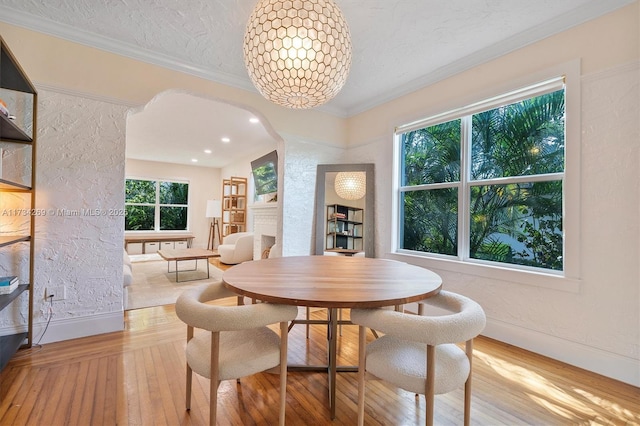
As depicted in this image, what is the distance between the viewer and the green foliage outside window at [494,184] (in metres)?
2.23

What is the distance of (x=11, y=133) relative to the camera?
6.36ft

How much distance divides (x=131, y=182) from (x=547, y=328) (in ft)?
29.5

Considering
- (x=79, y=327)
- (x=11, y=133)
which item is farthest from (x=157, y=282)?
(x=11, y=133)

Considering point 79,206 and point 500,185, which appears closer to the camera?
point 79,206

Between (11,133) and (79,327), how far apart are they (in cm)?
160

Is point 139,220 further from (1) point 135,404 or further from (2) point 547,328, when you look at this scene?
(2) point 547,328

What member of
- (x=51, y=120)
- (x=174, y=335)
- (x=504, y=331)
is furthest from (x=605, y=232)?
(x=51, y=120)

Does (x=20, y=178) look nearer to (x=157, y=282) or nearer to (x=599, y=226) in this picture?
(x=157, y=282)

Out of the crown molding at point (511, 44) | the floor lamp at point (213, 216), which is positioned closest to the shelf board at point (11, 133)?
the crown molding at point (511, 44)

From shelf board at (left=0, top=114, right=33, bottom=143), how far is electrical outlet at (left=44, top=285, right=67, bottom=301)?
1186 millimetres

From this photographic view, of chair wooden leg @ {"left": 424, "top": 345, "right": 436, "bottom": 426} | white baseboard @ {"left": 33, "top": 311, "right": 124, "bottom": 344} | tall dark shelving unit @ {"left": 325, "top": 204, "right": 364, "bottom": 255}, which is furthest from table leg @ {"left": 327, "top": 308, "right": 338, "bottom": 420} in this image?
white baseboard @ {"left": 33, "top": 311, "right": 124, "bottom": 344}

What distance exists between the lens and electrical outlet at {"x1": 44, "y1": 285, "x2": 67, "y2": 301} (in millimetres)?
2229

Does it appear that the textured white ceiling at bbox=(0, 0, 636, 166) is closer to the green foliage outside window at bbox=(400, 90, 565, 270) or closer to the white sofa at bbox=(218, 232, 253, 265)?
the green foliage outside window at bbox=(400, 90, 565, 270)

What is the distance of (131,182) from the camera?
7520 mm
